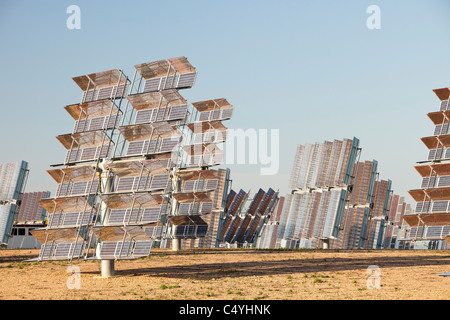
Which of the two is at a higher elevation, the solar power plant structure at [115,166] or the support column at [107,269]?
the solar power plant structure at [115,166]

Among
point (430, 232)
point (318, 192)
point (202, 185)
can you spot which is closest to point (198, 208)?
point (202, 185)

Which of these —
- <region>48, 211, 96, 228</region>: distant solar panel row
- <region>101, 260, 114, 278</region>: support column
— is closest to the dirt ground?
<region>101, 260, 114, 278</region>: support column

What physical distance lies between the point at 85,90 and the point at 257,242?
127 feet

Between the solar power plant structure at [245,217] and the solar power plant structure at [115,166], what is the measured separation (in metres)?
29.8

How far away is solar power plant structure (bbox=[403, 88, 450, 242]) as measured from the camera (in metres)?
35.8

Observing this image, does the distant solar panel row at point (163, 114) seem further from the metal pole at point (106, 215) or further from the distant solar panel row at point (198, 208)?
the distant solar panel row at point (198, 208)

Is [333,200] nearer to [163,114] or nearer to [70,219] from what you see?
[163,114]

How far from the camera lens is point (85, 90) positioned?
30.7 metres

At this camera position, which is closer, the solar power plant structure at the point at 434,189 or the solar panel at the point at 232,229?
the solar power plant structure at the point at 434,189

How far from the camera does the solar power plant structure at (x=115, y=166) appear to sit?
26500mm

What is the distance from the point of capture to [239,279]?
86.2ft

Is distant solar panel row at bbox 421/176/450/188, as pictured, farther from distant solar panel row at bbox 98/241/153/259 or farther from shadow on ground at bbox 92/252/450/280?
distant solar panel row at bbox 98/241/153/259


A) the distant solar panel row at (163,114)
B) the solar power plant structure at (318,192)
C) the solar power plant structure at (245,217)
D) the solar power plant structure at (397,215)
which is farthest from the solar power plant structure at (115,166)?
the solar power plant structure at (397,215)
